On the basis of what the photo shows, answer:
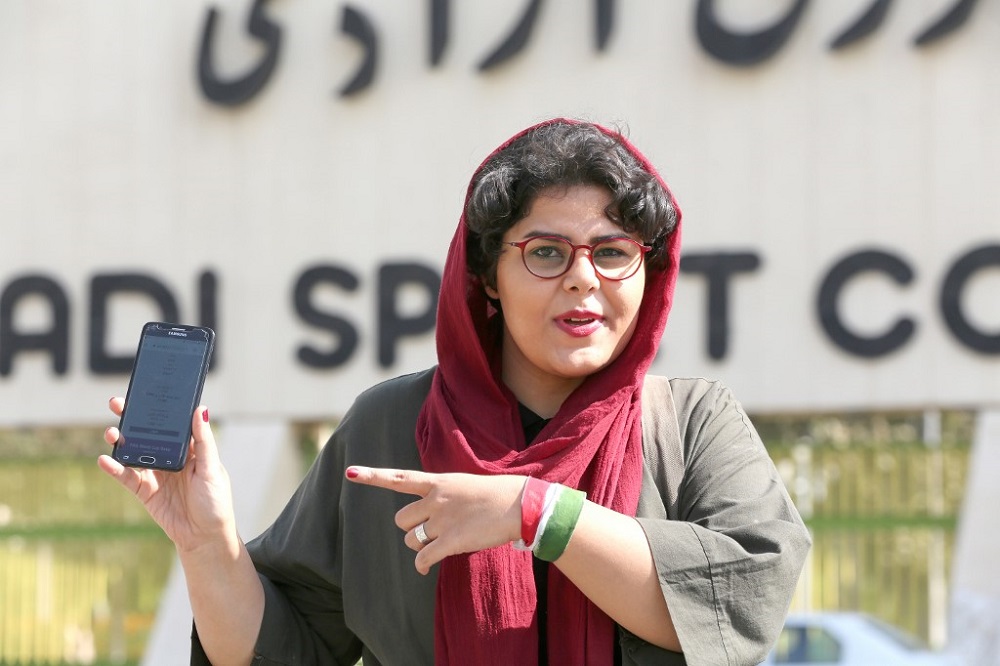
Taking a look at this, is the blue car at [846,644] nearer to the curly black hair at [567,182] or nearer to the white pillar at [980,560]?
the white pillar at [980,560]

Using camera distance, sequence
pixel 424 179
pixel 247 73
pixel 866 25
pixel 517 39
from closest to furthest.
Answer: pixel 866 25 → pixel 517 39 → pixel 424 179 → pixel 247 73

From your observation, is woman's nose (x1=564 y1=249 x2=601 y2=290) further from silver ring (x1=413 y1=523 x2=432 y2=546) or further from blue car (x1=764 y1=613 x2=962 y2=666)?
blue car (x1=764 y1=613 x2=962 y2=666)

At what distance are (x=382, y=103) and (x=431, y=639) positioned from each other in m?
5.98

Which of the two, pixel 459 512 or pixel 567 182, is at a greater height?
pixel 567 182

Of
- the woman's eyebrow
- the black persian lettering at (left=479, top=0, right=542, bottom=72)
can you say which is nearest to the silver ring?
the woman's eyebrow

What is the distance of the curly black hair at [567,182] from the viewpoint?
2.20 meters

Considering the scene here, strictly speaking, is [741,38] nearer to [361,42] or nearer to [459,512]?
[361,42]

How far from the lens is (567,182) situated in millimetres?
2217

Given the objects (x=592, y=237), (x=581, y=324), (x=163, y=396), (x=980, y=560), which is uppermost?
(x=592, y=237)

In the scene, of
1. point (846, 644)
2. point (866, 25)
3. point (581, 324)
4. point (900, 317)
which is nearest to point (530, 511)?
point (581, 324)

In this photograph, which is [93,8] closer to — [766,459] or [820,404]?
[820,404]

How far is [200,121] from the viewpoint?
8109mm

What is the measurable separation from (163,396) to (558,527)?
65 cm

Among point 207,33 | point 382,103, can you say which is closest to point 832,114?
point 382,103
